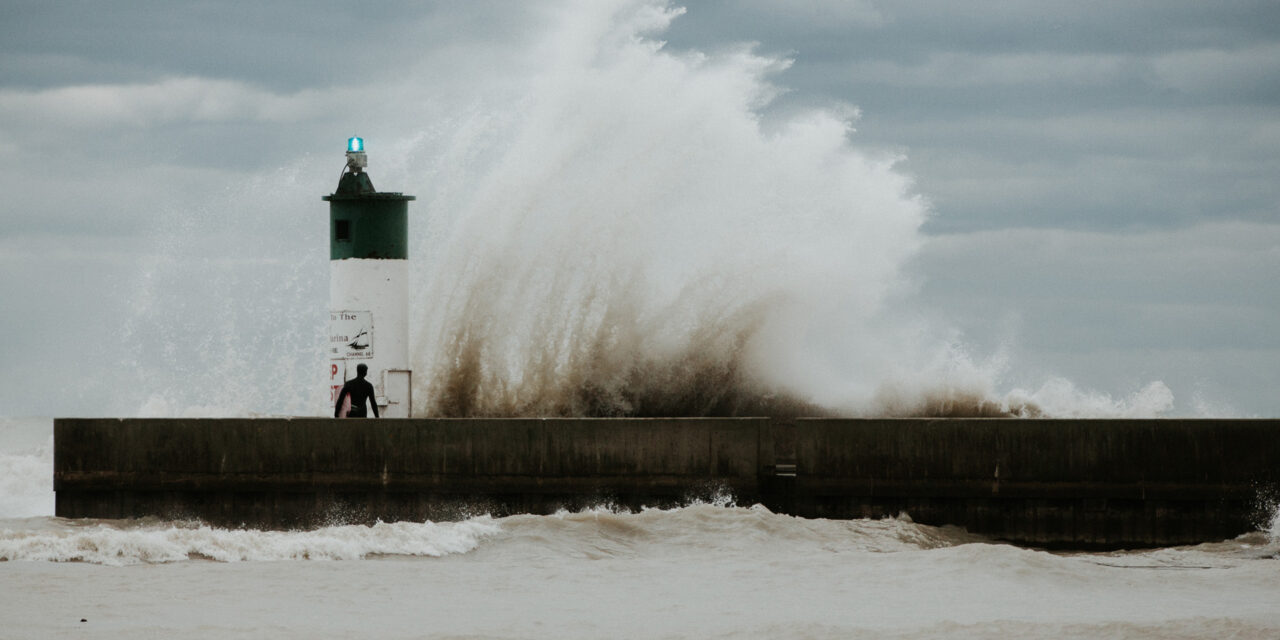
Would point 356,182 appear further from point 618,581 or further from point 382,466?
point 618,581

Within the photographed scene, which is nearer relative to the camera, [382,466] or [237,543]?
[237,543]

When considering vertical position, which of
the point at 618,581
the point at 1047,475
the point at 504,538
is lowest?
the point at 618,581

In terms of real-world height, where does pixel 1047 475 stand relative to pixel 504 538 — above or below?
above

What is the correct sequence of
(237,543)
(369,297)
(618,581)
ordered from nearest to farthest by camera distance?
(618,581), (237,543), (369,297)

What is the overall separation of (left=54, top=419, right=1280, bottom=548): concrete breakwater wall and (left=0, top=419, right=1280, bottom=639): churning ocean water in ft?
0.71

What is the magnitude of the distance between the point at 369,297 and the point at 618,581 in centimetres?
452

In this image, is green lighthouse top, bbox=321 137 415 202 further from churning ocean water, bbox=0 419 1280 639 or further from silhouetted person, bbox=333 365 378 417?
churning ocean water, bbox=0 419 1280 639

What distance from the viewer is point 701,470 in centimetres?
1102

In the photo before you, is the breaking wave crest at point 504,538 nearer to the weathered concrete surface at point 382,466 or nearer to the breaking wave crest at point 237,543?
the breaking wave crest at point 237,543

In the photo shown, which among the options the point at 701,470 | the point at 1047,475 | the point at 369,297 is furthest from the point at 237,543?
the point at 1047,475

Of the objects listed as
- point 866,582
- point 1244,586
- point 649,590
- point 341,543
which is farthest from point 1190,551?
point 341,543

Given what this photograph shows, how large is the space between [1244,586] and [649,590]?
3757mm

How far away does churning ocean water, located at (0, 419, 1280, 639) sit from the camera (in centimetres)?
737

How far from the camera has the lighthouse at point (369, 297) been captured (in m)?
12.6
